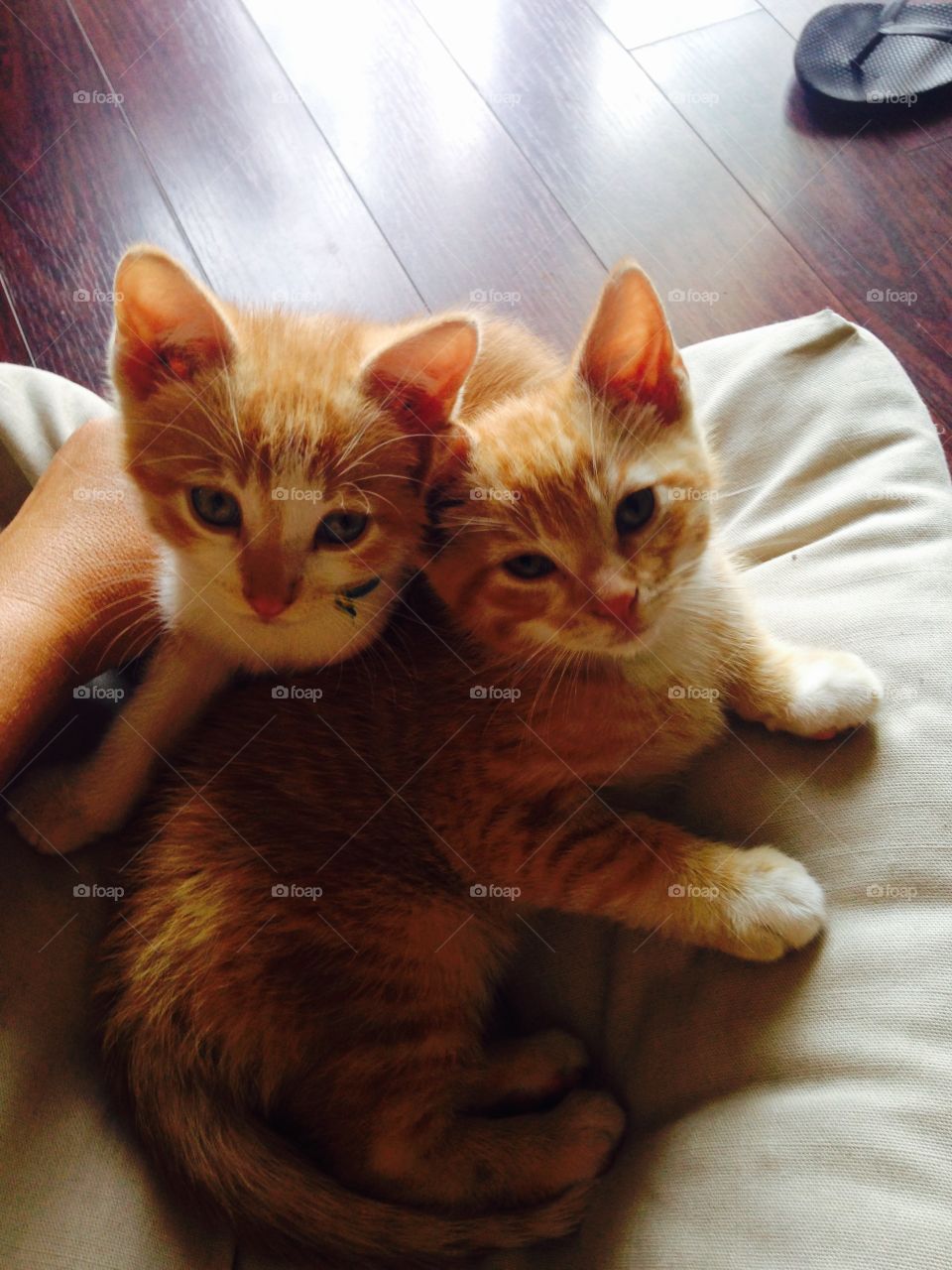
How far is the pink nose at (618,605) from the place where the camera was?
1248mm

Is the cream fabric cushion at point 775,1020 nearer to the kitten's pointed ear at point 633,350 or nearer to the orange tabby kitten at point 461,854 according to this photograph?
the orange tabby kitten at point 461,854

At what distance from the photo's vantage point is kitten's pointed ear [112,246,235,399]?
3.89 feet

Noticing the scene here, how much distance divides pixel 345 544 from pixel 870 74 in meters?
2.19

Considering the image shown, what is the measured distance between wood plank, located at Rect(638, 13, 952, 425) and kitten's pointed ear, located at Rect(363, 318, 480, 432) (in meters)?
1.33

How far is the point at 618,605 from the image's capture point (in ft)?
4.10

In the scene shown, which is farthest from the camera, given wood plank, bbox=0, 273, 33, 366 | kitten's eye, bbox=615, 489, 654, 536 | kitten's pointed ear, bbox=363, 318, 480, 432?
wood plank, bbox=0, 273, 33, 366

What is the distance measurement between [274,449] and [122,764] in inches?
20.8

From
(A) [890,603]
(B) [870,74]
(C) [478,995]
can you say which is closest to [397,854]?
(C) [478,995]

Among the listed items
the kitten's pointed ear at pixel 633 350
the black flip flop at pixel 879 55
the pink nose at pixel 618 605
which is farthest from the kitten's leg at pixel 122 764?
the black flip flop at pixel 879 55

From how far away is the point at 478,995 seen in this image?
1424 mm

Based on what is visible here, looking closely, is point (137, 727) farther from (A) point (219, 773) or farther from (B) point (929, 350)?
(B) point (929, 350)

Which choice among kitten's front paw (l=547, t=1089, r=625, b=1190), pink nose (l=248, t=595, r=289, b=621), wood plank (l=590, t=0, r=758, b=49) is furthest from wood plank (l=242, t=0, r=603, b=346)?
kitten's front paw (l=547, t=1089, r=625, b=1190)

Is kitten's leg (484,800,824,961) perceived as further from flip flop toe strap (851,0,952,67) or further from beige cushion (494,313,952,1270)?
flip flop toe strap (851,0,952,67)

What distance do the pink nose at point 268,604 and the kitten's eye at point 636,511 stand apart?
17.5 inches
